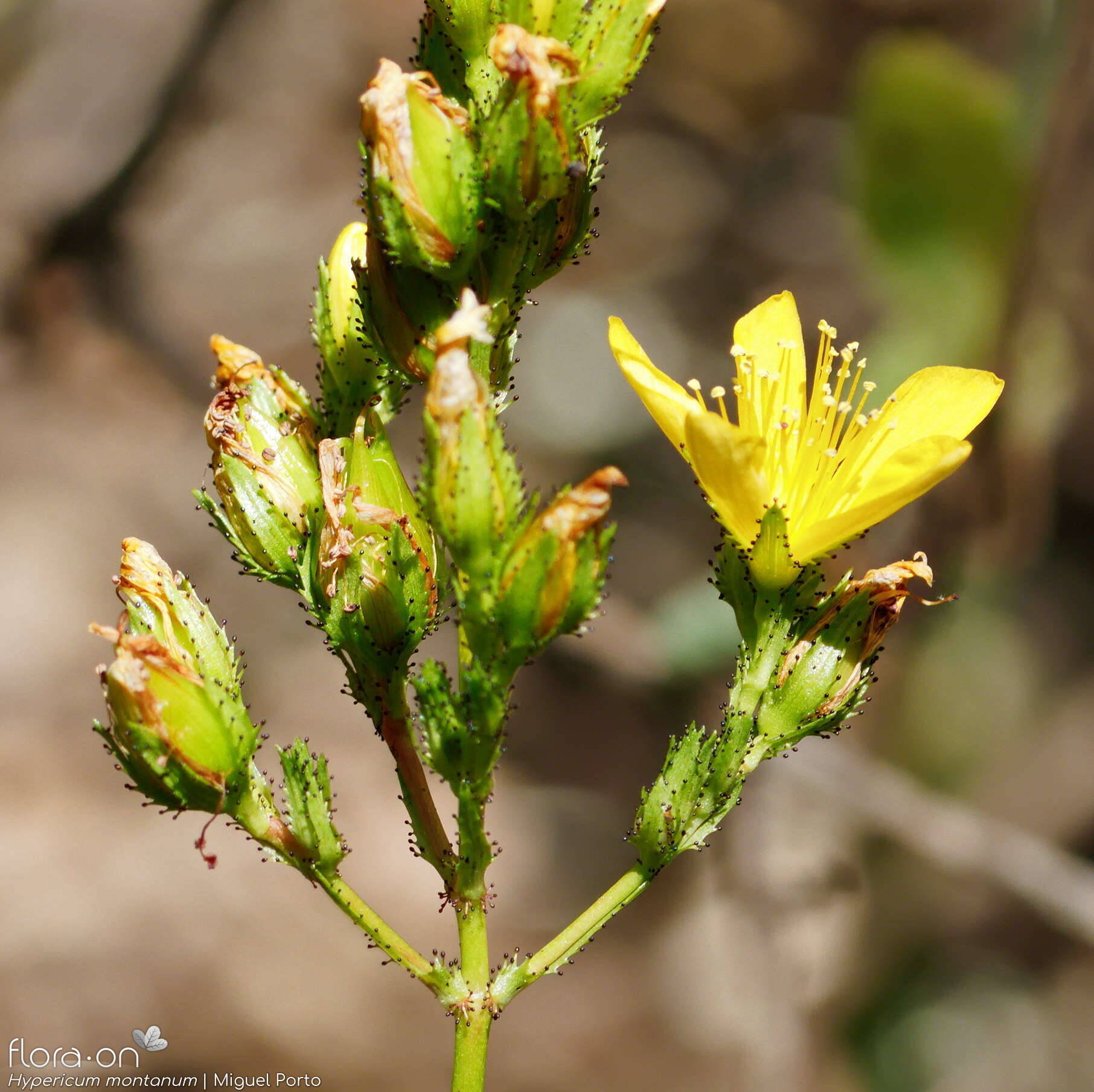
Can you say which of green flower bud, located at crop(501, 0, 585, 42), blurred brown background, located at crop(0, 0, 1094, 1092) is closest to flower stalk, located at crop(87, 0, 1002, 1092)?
green flower bud, located at crop(501, 0, 585, 42)

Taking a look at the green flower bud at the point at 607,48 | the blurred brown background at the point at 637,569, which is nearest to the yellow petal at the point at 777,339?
the green flower bud at the point at 607,48

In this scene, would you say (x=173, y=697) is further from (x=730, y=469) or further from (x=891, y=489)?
(x=891, y=489)

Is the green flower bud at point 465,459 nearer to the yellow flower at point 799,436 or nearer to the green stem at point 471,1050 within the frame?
the yellow flower at point 799,436

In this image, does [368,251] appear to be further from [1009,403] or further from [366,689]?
[1009,403]

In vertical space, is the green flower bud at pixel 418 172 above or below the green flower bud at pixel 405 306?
above

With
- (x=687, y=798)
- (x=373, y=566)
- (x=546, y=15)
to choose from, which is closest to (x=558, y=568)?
(x=373, y=566)

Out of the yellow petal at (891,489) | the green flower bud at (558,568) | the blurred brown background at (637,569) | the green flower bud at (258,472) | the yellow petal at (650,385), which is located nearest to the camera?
the green flower bud at (558,568)
